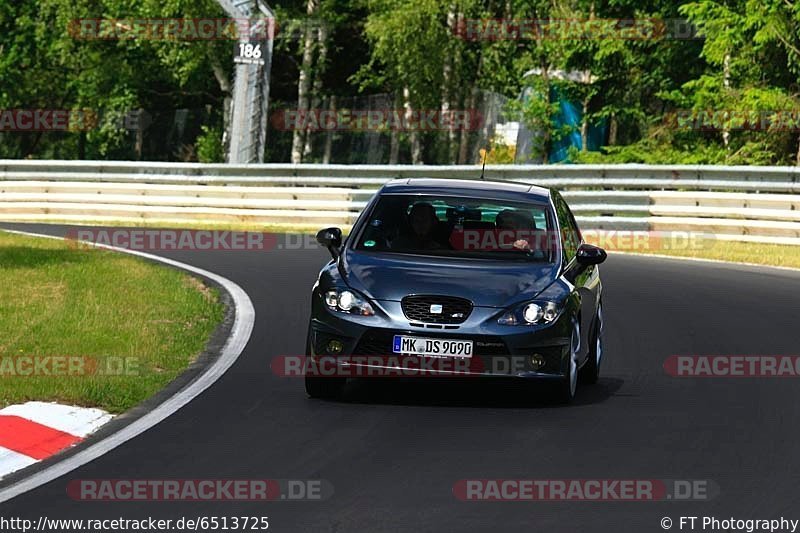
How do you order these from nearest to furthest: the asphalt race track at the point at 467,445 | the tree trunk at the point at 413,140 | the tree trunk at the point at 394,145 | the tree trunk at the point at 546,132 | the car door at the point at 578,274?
1. the asphalt race track at the point at 467,445
2. the car door at the point at 578,274
3. the tree trunk at the point at 546,132
4. the tree trunk at the point at 413,140
5. the tree trunk at the point at 394,145

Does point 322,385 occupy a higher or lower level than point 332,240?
lower

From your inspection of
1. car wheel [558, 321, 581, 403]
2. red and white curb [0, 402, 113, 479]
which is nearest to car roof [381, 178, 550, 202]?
car wheel [558, 321, 581, 403]

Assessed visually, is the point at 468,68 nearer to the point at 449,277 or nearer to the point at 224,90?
the point at 224,90

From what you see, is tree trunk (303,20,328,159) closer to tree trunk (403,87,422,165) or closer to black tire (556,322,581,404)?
tree trunk (403,87,422,165)

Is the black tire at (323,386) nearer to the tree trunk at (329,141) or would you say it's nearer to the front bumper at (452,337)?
the front bumper at (452,337)

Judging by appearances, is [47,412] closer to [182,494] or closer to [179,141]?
[182,494]

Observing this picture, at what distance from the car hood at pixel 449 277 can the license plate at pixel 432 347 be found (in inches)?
10.7

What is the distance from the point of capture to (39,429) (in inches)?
380

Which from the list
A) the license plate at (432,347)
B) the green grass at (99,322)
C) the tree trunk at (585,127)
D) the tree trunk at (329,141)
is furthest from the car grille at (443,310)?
the tree trunk at (329,141)

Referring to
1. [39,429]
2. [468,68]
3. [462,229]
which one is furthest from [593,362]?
[468,68]

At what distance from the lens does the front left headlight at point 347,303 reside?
1070 centimetres

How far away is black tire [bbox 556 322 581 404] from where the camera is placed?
35.7 ft

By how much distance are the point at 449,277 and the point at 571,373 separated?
998mm

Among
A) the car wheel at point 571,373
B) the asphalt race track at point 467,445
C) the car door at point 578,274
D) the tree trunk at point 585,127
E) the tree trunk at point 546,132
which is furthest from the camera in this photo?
the tree trunk at point 546,132
